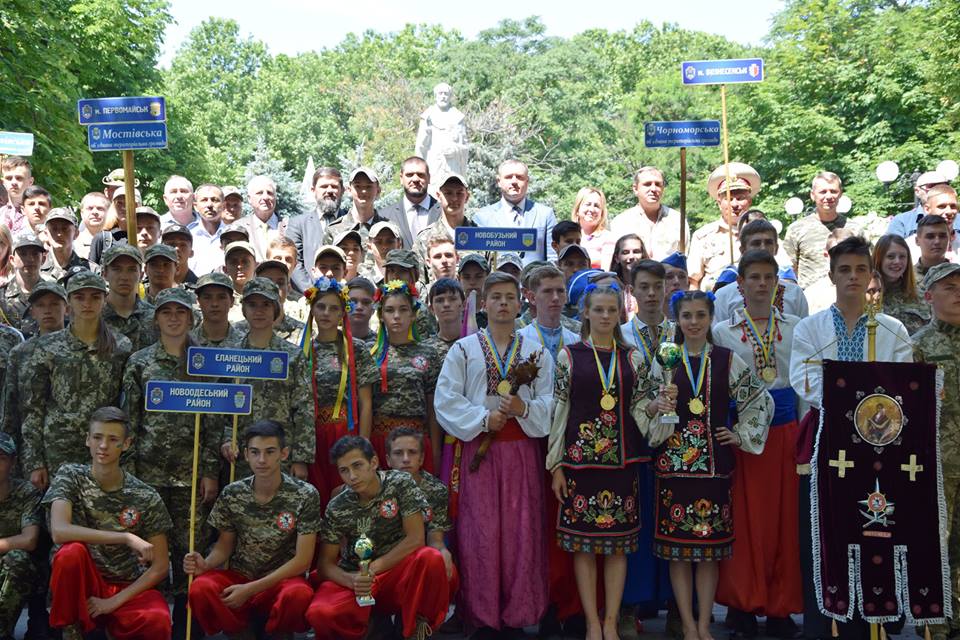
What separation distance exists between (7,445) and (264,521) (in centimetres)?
170

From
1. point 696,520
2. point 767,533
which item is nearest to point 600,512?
point 696,520

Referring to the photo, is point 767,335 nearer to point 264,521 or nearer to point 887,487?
point 887,487

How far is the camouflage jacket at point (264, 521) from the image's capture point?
6.82 meters

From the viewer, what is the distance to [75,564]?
652 cm

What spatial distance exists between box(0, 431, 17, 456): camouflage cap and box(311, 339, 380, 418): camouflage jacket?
1873 millimetres

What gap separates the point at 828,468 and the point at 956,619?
48.2 inches

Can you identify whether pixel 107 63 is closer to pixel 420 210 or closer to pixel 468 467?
pixel 420 210

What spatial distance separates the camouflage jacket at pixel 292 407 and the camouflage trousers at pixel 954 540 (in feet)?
12.6

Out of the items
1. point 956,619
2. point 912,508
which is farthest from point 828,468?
point 956,619

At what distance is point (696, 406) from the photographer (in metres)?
6.93

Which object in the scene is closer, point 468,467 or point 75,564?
point 75,564

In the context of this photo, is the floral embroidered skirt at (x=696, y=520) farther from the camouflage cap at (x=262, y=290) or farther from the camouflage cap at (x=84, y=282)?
the camouflage cap at (x=84, y=282)

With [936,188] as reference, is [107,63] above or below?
above

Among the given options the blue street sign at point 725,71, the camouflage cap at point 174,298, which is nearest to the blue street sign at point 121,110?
the camouflage cap at point 174,298
